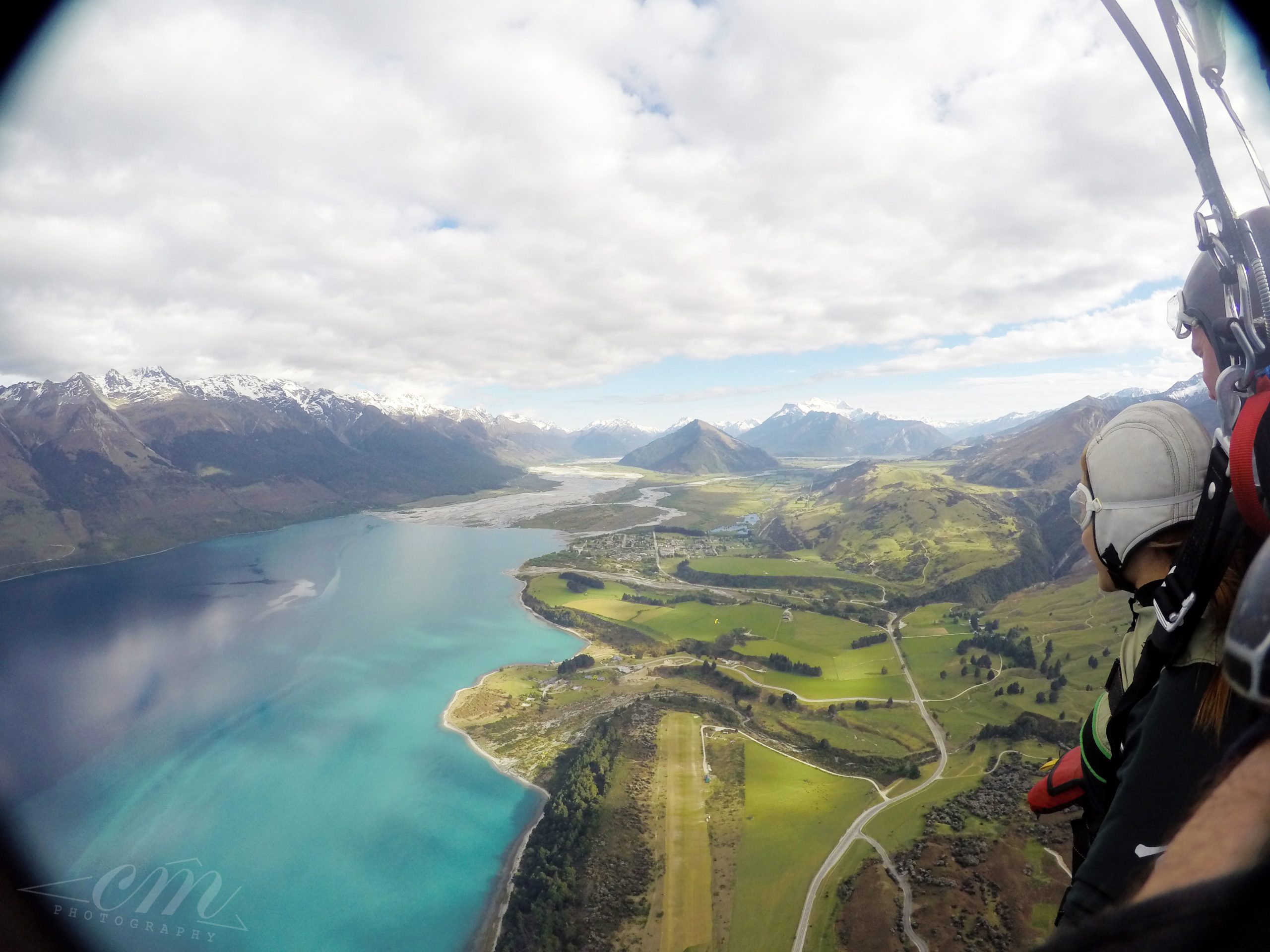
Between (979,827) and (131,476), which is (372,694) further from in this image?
(131,476)

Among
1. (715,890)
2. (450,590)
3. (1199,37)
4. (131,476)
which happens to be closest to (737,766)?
(715,890)

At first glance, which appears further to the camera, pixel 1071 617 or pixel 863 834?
pixel 1071 617

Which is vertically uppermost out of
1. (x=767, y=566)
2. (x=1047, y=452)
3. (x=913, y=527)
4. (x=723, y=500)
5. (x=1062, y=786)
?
(x=1062, y=786)

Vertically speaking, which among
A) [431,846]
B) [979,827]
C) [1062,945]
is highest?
[1062,945]

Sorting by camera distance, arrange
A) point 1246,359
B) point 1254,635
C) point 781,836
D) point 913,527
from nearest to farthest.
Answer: point 1254,635
point 1246,359
point 781,836
point 913,527

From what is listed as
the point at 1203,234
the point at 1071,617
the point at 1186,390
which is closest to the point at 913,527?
the point at 1071,617

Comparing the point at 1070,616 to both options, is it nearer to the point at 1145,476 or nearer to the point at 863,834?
the point at 863,834
